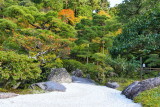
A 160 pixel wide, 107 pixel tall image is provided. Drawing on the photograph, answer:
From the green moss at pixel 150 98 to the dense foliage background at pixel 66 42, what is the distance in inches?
46.0

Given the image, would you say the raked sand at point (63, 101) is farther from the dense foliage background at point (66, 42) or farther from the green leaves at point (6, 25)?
the green leaves at point (6, 25)

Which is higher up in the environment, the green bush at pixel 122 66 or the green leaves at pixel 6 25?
the green leaves at pixel 6 25

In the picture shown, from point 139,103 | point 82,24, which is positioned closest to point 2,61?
point 139,103

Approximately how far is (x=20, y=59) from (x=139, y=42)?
12.2 ft

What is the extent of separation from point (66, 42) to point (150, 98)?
550 centimetres

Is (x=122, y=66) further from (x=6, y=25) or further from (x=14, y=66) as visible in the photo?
(x=6, y=25)

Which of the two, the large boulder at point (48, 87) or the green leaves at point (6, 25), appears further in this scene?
the green leaves at point (6, 25)

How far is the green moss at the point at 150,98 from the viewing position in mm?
3565

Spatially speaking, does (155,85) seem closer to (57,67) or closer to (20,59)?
(20,59)

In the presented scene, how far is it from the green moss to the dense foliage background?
3.83 ft

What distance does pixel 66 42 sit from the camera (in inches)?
336

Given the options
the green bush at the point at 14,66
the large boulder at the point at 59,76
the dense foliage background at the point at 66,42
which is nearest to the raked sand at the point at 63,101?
the green bush at the point at 14,66

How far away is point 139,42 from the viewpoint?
11.5 ft

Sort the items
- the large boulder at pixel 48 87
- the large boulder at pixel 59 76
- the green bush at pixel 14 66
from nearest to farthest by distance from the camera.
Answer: the green bush at pixel 14 66
the large boulder at pixel 48 87
the large boulder at pixel 59 76
